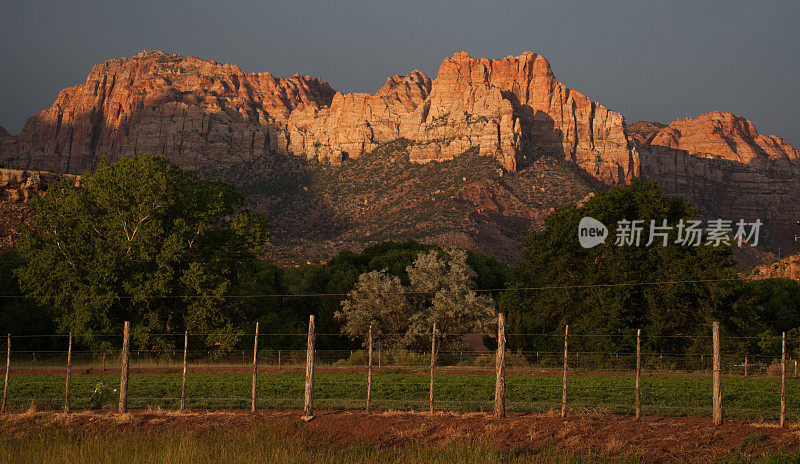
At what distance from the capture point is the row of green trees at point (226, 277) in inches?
1467

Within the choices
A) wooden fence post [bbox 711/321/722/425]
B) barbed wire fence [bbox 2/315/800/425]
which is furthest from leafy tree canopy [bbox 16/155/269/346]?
wooden fence post [bbox 711/321/722/425]

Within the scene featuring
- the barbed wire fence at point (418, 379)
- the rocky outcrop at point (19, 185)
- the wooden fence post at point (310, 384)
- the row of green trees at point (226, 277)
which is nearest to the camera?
the wooden fence post at point (310, 384)

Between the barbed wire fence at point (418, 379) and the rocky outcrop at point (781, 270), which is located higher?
the rocky outcrop at point (781, 270)

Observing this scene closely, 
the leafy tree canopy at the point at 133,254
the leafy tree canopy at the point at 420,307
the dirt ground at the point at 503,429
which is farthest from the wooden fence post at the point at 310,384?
the leafy tree canopy at the point at 420,307

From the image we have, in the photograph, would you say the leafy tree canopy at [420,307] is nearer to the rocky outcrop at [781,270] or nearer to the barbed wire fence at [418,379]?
the barbed wire fence at [418,379]

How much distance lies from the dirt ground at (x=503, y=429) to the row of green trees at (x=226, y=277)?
1983 cm

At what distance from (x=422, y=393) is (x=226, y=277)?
20.6 m

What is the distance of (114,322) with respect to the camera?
38219mm

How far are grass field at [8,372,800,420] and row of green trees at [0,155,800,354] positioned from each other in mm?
5593

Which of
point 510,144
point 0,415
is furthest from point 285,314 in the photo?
point 510,144

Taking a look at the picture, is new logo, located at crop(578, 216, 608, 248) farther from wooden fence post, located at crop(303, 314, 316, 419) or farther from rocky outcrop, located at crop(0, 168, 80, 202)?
rocky outcrop, located at crop(0, 168, 80, 202)

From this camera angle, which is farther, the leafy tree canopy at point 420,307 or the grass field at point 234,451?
the leafy tree canopy at point 420,307

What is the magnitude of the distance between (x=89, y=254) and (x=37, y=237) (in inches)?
149

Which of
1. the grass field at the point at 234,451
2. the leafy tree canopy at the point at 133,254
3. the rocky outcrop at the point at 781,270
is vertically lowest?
the grass field at the point at 234,451
